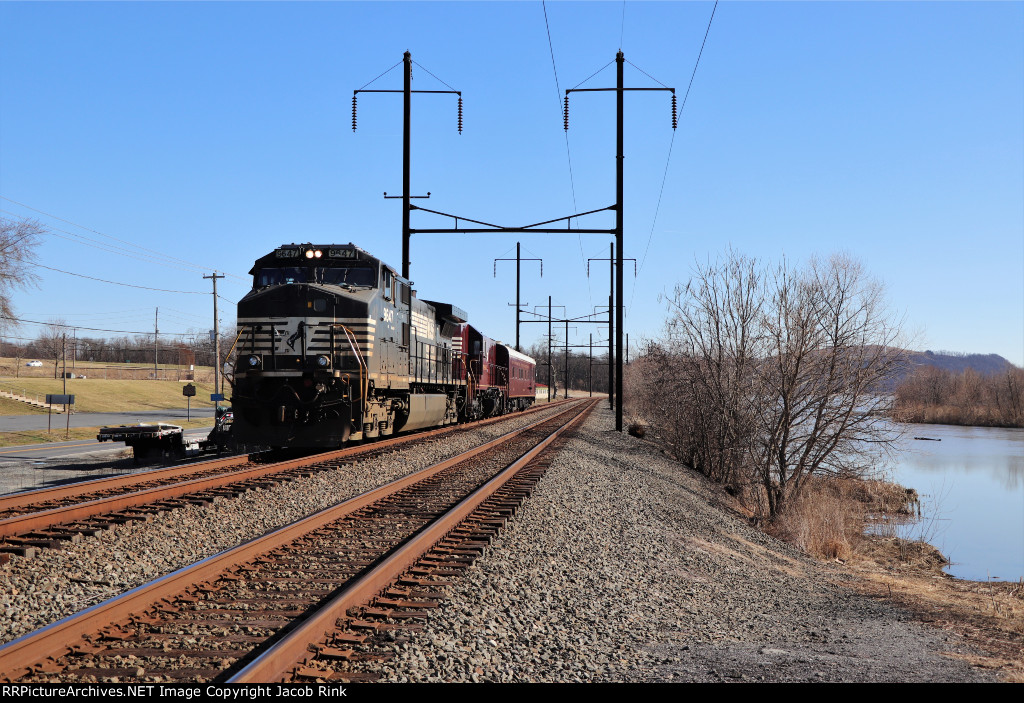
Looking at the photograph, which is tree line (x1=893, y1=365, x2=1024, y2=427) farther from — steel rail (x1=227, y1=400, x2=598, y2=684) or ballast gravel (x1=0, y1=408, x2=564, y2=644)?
steel rail (x1=227, y1=400, x2=598, y2=684)

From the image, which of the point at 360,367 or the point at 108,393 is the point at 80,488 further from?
A: the point at 108,393

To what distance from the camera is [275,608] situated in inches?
203

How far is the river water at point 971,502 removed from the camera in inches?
759

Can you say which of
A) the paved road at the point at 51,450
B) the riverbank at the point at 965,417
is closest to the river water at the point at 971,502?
the paved road at the point at 51,450

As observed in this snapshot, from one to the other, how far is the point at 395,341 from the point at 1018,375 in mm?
83144

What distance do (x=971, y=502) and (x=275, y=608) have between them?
2931 cm

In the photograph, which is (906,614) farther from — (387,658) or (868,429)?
(868,429)

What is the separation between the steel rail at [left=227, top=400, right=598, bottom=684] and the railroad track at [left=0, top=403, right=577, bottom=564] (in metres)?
3.12

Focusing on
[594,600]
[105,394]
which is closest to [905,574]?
[594,600]

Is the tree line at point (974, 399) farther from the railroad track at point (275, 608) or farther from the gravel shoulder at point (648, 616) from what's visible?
the railroad track at point (275, 608)

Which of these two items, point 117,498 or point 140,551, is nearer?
point 140,551

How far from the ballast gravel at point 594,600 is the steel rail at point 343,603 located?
0.45 meters

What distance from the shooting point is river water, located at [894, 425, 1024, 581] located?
19281mm

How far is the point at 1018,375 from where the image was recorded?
79125 millimetres
